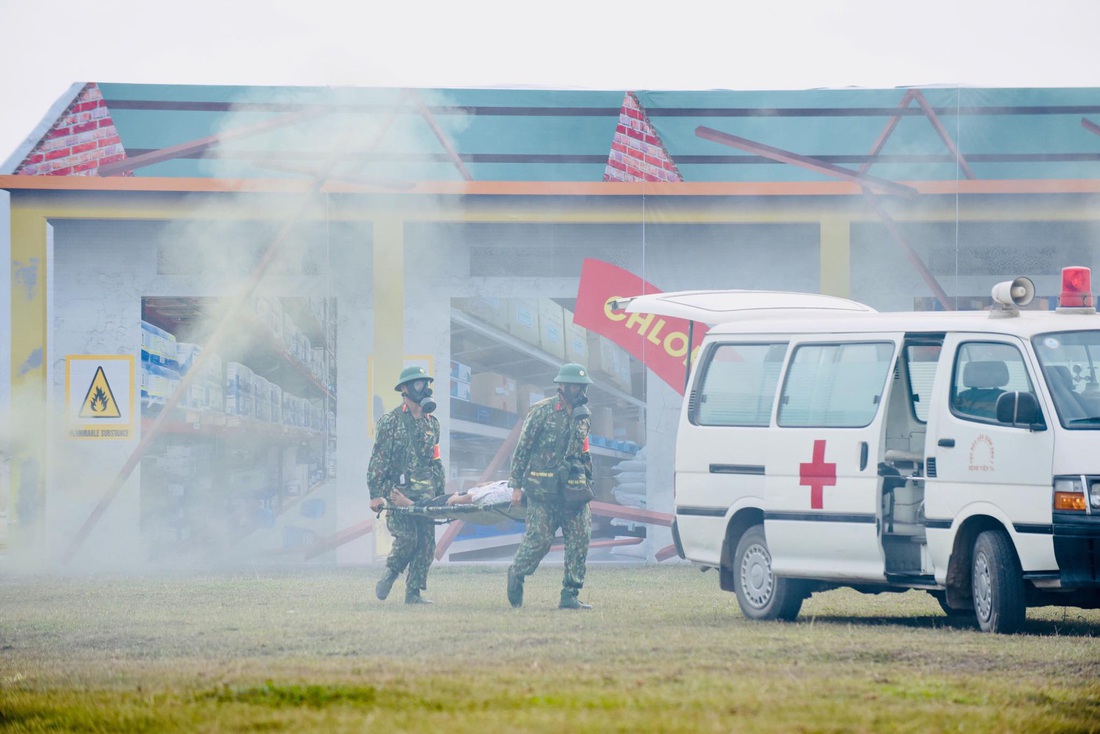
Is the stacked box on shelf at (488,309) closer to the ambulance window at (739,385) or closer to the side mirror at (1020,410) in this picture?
the ambulance window at (739,385)

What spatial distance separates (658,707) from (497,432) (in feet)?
35.5

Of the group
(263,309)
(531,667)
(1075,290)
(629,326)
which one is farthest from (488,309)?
(531,667)

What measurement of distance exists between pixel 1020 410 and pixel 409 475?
16.6ft

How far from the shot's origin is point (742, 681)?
6.73m

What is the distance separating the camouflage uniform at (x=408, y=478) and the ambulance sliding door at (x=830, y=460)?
3127 mm

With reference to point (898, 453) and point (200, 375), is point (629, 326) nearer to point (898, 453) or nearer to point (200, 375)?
point (200, 375)

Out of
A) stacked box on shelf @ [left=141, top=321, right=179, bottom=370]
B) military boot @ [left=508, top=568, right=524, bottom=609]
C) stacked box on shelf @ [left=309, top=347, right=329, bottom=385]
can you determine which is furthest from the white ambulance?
stacked box on shelf @ [left=141, top=321, right=179, bottom=370]

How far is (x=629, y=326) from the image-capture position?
16828mm

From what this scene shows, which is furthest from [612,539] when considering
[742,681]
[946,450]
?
[742,681]

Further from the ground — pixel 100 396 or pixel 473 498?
pixel 100 396

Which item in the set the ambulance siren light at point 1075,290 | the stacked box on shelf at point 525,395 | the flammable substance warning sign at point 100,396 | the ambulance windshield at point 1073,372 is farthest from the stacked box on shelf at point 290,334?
the ambulance windshield at point 1073,372

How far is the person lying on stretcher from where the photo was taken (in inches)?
461

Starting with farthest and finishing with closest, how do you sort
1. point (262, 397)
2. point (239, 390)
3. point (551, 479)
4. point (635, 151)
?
point (262, 397)
point (239, 390)
point (635, 151)
point (551, 479)

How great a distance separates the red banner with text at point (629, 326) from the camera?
1680 cm
